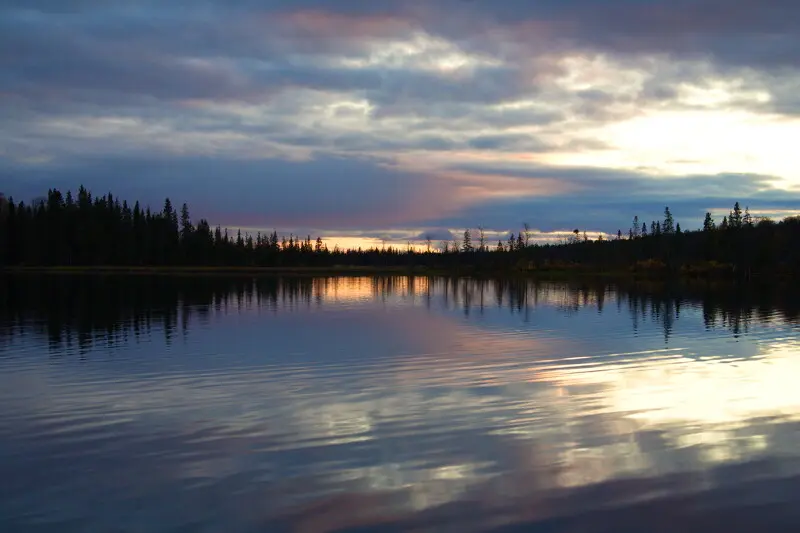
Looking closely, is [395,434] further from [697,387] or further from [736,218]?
[736,218]

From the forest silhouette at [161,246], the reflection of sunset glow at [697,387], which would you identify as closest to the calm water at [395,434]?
the reflection of sunset glow at [697,387]

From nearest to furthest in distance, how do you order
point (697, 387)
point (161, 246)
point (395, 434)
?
point (395, 434), point (697, 387), point (161, 246)

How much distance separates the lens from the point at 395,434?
46.0 ft

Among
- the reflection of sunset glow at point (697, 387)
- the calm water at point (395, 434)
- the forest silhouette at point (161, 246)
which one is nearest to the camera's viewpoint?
the calm water at point (395, 434)

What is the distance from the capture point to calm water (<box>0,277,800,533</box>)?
32.4 ft

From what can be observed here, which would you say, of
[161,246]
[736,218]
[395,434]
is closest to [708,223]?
[736,218]

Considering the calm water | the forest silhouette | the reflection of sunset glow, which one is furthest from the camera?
the forest silhouette

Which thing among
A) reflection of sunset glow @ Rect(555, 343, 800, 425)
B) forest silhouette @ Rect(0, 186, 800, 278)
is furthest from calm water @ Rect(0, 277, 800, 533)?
forest silhouette @ Rect(0, 186, 800, 278)

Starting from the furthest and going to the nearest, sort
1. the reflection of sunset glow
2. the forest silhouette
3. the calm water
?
1. the forest silhouette
2. the reflection of sunset glow
3. the calm water

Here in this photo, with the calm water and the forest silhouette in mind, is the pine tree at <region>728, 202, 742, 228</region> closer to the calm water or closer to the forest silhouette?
the forest silhouette

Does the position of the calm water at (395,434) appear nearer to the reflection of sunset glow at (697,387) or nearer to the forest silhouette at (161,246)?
the reflection of sunset glow at (697,387)

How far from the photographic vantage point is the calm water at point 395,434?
9.88 metres

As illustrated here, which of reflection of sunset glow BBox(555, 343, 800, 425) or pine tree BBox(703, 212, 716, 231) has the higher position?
pine tree BBox(703, 212, 716, 231)

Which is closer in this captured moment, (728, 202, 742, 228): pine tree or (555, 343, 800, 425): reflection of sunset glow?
(555, 343, 800, 425): reflection of sunset glow
